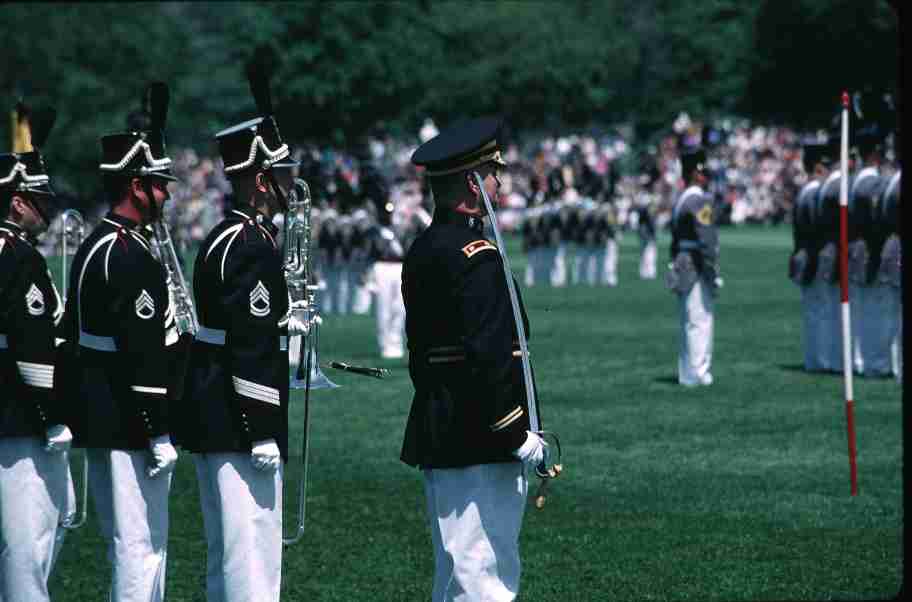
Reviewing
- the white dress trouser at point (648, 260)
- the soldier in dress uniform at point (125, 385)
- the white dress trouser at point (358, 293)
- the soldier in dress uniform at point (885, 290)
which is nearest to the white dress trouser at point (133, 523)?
the soldier in dress uniform at point (125, 385)

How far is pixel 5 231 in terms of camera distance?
28.1 ft

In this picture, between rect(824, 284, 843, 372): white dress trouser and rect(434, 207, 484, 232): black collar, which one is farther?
rect(824, 284, 843, 372): white dress trouser

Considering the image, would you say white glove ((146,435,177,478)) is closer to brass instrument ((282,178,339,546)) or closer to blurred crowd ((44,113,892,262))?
brass instrument ((282,178,339,546))

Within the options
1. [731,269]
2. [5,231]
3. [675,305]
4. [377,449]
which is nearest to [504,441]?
[5,231]

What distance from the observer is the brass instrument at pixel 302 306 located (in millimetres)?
8398

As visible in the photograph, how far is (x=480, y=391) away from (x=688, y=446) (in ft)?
26.3

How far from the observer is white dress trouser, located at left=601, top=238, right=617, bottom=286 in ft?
132

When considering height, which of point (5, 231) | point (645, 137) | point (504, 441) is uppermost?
point (5, 231)

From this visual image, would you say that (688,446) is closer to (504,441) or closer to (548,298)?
(504,441)

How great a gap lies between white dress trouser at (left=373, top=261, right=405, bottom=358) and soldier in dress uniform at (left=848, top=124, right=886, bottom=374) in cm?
585

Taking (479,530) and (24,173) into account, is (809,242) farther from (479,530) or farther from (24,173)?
(479,530)

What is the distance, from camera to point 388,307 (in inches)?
913

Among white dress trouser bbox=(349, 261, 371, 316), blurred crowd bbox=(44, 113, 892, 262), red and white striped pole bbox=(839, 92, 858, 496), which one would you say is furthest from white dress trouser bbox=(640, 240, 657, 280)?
red and white striped pole bbox=(839, 92, 858, 496)

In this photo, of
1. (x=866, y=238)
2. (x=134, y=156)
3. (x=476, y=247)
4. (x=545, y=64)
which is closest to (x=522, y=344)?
(x=476, y=247)
